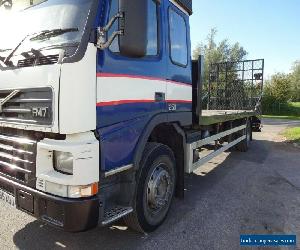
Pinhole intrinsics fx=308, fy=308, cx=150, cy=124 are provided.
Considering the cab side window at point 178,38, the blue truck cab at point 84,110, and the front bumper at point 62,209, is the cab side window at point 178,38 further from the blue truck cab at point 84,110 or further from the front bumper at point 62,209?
the front bumper at point 62,209

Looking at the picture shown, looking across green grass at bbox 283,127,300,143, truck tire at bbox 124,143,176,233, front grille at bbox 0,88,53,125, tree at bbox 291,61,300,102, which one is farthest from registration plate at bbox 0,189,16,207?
tree at bbox 291,61,300,102

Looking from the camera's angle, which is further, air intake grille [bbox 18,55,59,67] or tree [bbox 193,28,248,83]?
tree [bbox 193,28,248,83]

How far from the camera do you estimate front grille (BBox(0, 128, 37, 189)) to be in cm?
283

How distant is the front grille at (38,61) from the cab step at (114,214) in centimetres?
151

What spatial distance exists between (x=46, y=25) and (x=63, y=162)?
4.71ft

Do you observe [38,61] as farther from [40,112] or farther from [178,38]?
[178,38]

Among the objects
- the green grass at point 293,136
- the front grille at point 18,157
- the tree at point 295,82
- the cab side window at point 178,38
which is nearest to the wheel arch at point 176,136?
the cab side window at point 178,38

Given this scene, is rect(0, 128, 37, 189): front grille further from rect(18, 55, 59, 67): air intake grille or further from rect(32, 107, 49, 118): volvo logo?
rect(18, 55, 59, 67): air intake grille

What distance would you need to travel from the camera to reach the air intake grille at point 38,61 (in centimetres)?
272

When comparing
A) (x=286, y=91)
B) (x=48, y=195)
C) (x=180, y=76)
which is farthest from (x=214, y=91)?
(x=286, y=91)

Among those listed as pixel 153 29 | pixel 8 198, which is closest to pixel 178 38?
pixel 153 29

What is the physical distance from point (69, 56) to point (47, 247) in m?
2.10

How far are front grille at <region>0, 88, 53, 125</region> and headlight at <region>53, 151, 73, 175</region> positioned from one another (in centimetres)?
31

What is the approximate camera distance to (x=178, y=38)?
4145 mm
